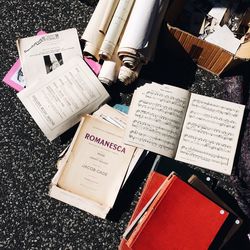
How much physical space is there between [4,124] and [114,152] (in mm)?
429

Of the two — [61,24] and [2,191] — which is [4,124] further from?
[61,24]

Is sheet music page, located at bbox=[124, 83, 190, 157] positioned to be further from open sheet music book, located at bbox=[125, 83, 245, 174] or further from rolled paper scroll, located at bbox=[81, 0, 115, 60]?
rolled paper scroll, located at bbox=[81, 0, 115, 60]

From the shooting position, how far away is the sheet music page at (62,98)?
1502 millimetres

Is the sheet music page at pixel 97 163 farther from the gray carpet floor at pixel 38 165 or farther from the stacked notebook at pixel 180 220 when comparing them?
the stacked notebook at pixel 180 220

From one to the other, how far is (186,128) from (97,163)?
12.8 inches

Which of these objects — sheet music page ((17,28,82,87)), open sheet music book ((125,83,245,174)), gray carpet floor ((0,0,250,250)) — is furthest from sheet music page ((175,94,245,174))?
sheet music page ((17,28,82,87))

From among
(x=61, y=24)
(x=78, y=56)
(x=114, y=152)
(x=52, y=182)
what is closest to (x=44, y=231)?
(x=52, y=182)

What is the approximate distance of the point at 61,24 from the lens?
5.43 feet

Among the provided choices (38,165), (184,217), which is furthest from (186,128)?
(38,165)

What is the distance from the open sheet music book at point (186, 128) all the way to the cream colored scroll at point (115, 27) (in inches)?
8.3

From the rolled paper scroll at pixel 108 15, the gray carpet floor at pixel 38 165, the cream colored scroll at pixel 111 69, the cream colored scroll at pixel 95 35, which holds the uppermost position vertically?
the rolled paper scroll at pixel 108 15

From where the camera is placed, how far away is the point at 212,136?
1428 mm

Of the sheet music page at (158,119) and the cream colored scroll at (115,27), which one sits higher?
the cream colored scroll at (115,27)

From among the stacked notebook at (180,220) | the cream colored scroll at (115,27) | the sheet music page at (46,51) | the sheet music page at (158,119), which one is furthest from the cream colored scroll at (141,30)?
the stacked notebook at (180,220)
